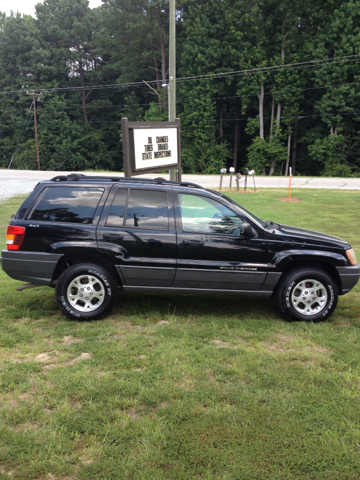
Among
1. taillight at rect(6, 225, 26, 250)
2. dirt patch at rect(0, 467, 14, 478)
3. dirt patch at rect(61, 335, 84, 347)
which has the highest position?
taillight at rect(6, 225, 26, 250)

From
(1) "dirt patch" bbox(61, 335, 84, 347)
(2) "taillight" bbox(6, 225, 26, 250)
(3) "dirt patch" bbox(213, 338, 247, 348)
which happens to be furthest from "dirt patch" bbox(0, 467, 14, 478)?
(2) "taillight" bbox(6, 225, 26, 250)

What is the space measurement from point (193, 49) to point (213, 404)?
43.5 meters

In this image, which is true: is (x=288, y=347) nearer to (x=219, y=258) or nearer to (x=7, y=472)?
(x=219, y=258)

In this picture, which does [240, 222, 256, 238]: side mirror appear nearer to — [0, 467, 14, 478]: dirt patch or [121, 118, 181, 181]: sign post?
[121, 118, 181, 181]: sign post

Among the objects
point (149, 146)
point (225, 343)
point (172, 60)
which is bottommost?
point (225, 343)

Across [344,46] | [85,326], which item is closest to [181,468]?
[85,326]

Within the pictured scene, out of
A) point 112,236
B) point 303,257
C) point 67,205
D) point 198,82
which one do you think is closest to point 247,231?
point 303,257

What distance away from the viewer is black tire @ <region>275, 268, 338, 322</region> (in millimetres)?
5207

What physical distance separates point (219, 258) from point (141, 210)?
3.67 feet

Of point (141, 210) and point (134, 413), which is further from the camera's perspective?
point (141, 210)

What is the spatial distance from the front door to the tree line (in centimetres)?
3338

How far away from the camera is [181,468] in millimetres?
2732

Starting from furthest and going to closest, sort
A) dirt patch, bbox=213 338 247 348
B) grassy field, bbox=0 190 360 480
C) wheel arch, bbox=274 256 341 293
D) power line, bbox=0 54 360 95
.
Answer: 1. power line, bbox=0 54 360 95
2. wheel arch, bbox=274 256 341 293
3. dirt patch, bbox=213 338 247 348
4. grassy field, bbox=0 190 360 480

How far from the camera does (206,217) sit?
17.6 ft
